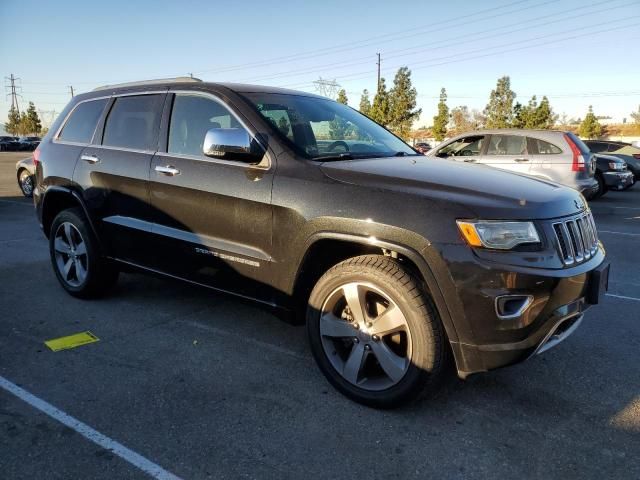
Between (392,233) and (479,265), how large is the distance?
0.46 meters

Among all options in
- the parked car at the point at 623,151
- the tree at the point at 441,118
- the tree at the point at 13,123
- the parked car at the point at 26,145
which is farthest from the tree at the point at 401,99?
the tree at the point at 13,123

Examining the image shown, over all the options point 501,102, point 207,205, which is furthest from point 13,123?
point 207,205

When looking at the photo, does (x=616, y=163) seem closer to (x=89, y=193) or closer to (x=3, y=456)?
(x=89, y=193)

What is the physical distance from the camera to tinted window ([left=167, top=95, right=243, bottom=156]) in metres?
3.51

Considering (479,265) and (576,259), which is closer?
(479,265)

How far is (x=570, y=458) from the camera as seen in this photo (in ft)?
7.97

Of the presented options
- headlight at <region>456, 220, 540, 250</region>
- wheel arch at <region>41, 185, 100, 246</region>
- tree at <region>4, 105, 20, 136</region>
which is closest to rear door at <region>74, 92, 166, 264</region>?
wheel arch at <region>41, 185, 100, 246</region>

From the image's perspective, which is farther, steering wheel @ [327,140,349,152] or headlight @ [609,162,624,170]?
headlight @ [609,162,624,170]

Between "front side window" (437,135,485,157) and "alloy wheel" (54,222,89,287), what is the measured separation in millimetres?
7678

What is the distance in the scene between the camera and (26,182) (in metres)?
12.5

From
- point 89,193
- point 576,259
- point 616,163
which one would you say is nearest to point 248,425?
point 576,259

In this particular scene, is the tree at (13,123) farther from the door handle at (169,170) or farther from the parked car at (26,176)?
the door handle at (169,170)

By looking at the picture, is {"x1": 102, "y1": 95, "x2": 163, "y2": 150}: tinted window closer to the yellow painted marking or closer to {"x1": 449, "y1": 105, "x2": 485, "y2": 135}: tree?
the yellow painted marking

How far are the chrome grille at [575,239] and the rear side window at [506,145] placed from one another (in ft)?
25.1
